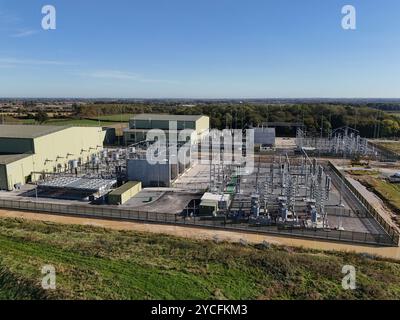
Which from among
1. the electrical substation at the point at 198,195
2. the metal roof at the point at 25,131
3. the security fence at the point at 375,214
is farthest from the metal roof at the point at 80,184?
the security fence at the point at 375,214

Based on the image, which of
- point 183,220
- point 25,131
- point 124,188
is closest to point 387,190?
point 183,220

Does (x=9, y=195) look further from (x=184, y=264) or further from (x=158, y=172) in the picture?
(x=184, y=264)

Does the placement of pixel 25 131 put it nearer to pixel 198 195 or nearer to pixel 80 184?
pixel 80 184

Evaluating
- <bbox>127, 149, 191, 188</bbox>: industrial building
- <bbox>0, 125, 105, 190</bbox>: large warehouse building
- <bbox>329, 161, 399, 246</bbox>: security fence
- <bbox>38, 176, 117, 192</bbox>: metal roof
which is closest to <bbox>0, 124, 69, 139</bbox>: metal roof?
<bbox>0, 125, 105, 190</bbox>: large warehouse building

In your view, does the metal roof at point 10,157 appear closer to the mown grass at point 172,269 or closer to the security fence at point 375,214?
the mown grass at point 172,269

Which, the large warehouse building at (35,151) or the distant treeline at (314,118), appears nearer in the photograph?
the large warehouse building at (35,151)
